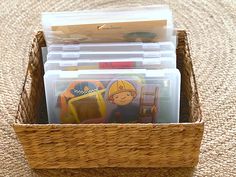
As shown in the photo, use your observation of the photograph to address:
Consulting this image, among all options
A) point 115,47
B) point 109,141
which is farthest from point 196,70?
point 109,141

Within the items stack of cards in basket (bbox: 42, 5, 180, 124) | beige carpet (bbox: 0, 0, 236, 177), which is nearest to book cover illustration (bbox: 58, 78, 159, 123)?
stack of cards in basket (bbox: 42, 5, 180, 124)

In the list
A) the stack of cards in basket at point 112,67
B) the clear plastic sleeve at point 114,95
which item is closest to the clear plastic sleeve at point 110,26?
the stack of cards in basket at point 112,67

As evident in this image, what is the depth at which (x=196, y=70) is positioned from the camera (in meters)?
1.26

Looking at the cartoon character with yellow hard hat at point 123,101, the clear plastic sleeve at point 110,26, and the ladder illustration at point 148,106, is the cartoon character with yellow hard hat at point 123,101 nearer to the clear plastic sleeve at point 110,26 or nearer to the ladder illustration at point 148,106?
the ladder illustration at point 148,106

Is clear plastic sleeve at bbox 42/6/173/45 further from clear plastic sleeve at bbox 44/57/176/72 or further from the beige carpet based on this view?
the beige carpet

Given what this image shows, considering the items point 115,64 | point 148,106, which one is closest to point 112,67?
point 115,64

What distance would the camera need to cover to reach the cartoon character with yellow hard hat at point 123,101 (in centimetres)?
96

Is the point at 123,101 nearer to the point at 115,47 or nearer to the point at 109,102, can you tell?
the point at 109,102

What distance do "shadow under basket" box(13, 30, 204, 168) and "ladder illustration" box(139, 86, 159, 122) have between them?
77mm

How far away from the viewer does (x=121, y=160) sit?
979mm

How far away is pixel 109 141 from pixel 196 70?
43cm

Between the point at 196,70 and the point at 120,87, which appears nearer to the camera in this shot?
the point at 120,87

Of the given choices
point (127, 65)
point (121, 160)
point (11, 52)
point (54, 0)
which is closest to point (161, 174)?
point (121, 160)

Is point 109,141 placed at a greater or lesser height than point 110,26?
lesser
